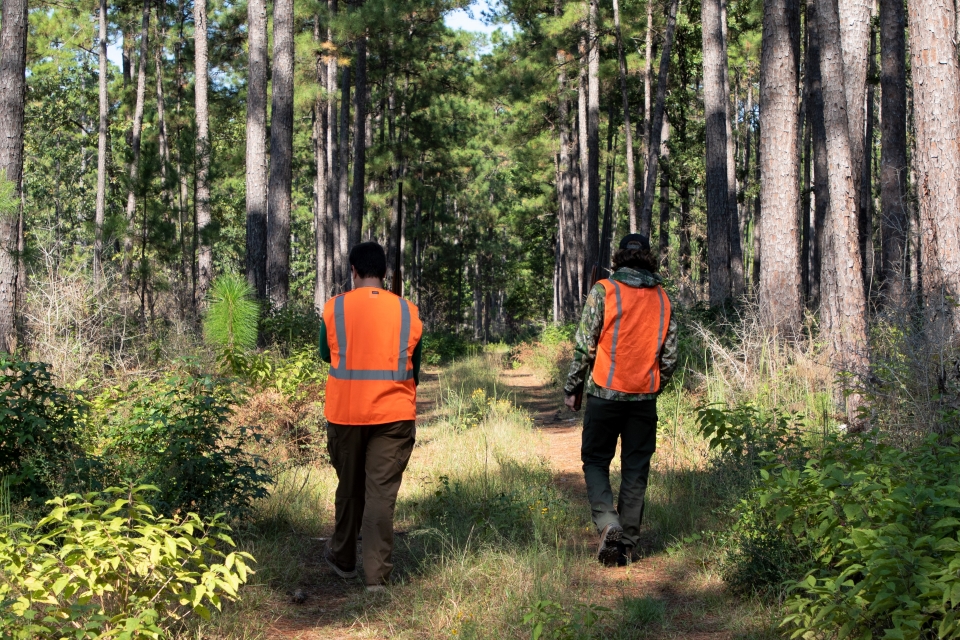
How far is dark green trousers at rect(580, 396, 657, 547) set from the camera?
18.7ft

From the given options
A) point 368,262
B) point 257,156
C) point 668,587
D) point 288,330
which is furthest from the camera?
point 257,156

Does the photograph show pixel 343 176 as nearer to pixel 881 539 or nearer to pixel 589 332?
pixel 589 332

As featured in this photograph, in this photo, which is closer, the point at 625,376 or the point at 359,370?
the point at 359,370

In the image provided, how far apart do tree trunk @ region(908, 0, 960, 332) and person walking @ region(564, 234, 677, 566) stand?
2972mm

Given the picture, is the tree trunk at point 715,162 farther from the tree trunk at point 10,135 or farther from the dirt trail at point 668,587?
the tree trunk at point 10,135

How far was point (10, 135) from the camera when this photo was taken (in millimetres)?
9867

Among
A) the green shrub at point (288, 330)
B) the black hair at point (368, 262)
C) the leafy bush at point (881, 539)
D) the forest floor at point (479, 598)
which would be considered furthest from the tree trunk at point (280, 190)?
the leafy bush at point (881, 539)

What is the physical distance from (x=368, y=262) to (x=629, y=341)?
5.85 ft

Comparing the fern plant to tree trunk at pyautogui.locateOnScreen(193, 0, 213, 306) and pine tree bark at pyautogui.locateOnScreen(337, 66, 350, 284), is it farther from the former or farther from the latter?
pine tree bark at pyautogui.locateOnScreen(337, 66, 350, 284)

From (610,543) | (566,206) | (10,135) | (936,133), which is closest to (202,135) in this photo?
(10,135)

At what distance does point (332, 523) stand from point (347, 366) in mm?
2139

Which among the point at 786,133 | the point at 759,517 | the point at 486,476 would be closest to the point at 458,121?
the point at 786,133

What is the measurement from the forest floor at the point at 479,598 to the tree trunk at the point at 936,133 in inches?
133

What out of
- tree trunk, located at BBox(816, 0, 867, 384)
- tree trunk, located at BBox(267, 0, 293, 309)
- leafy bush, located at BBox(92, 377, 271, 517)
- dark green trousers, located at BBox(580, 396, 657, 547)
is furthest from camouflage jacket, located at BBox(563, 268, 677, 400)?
tree trunk, located at BBox(267, 0, 293, 309)
